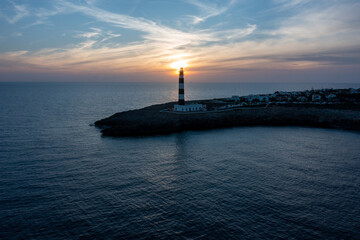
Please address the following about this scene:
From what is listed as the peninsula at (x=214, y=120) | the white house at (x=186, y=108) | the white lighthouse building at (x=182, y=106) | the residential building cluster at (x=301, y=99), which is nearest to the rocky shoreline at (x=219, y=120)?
the peninsula at (x=214, y=120)

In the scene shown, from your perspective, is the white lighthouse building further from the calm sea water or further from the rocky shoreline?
the calm sea water

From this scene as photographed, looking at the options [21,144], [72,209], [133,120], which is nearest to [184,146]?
[133,120]

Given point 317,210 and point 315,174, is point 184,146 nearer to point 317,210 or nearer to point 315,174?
point 315,174

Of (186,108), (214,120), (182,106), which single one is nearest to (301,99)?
(214,120)

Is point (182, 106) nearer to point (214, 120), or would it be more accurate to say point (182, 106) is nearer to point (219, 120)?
point (214, 120)

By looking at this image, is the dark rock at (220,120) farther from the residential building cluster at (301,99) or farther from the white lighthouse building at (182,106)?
the residential building cluster at (301,99)

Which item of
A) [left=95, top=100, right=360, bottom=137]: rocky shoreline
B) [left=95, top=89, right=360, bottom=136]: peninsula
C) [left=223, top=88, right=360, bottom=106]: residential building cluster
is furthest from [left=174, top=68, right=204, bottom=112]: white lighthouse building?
[left=223, top=88, right=360, bottom=106]: residential building cluster
